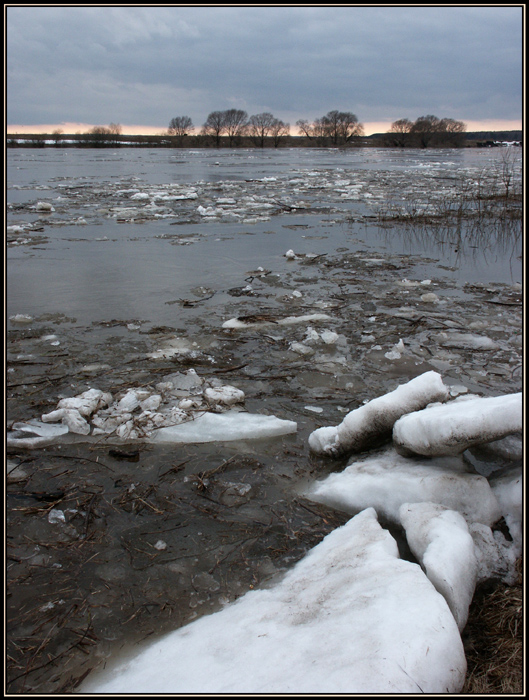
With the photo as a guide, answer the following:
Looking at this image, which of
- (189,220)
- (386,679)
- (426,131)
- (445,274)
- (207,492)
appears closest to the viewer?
(386,679)

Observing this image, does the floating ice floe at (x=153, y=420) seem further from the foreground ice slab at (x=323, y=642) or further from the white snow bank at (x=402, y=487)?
the foreground ice slab at (x=323, y=642)

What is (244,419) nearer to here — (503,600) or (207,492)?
(207,492)

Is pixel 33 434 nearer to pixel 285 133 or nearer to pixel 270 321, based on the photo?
pixel 270 321

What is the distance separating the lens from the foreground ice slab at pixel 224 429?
8.73 feet

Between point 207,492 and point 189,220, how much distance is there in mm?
8412

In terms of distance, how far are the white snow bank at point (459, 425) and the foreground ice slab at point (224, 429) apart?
2.77 ft

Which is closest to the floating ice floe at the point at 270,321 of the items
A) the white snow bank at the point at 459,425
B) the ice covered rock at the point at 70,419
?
the ice covered rock at the point at 70,419

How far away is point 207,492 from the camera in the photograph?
2273 millimetres

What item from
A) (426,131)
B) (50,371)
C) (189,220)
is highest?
(426,131)

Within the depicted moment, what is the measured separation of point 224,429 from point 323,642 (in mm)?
1468

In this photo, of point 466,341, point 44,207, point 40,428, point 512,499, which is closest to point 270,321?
point 466,341

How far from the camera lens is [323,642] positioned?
1380mm

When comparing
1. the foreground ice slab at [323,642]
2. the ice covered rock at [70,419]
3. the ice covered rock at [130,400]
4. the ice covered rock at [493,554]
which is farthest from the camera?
the ice covered rock at [130,400]

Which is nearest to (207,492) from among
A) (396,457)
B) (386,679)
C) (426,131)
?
(396,457)
